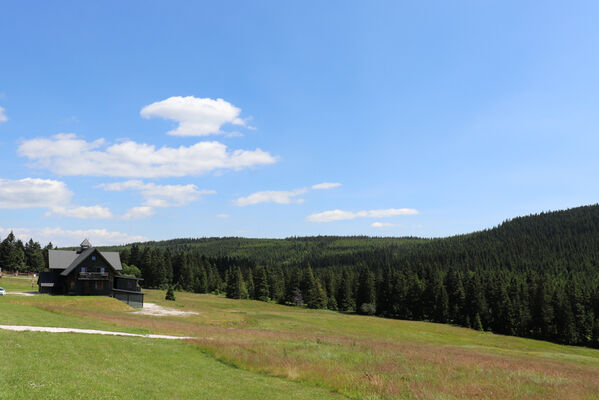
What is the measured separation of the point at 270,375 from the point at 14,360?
497 inches

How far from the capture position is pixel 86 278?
69.4 m

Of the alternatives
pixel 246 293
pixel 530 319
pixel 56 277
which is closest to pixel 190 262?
pixel 246 293

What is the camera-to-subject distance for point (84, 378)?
14930 mm

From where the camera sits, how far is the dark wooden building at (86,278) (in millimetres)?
69562

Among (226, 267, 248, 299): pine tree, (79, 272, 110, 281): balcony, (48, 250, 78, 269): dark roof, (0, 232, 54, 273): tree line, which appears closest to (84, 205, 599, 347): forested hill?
(226, 267, 248, 299): pine tree

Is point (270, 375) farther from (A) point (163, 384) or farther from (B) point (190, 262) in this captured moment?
(B) point (190, 262)

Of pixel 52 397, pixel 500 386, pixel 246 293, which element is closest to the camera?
pixel 52 397

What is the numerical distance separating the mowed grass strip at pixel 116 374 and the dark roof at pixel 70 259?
53.6 m

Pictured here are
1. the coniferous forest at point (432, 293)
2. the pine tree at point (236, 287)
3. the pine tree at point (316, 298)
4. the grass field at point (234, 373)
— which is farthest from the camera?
the pine tree at point (236, 287)

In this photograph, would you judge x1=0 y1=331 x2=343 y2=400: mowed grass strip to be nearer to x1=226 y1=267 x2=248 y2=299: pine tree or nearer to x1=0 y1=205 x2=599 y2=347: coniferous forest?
x1=0 y1=205 x2=599 y2=347: coniferous forest

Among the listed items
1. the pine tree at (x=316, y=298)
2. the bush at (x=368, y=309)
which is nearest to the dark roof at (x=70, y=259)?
the pine tree at (x=316, y=298)

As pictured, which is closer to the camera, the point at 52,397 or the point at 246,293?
the point at 52,397

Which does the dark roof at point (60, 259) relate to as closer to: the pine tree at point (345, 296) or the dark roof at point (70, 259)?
the dark roof at point (70, 259)

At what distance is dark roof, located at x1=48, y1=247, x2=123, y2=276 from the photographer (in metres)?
70.4
